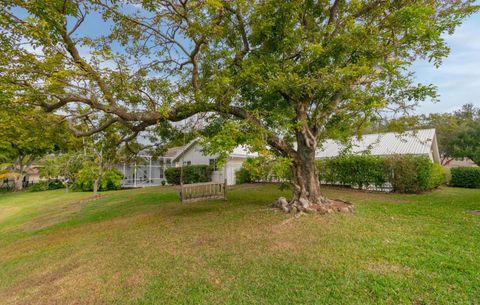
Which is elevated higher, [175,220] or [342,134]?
[342,134]

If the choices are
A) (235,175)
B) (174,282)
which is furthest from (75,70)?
(235,175)

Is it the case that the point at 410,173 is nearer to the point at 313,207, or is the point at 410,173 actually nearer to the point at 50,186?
the point at 313,207

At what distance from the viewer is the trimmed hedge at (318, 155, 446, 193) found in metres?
11.5

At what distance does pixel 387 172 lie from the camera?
1216 cm

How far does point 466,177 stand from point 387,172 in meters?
6.37

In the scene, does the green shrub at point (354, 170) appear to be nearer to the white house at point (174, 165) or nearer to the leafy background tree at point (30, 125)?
the white house at point (174, 165)

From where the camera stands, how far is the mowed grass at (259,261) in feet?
11.6

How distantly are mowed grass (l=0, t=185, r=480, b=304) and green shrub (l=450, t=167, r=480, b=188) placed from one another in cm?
862

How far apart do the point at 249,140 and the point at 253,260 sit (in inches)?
99.9

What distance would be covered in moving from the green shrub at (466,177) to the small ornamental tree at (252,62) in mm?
10852

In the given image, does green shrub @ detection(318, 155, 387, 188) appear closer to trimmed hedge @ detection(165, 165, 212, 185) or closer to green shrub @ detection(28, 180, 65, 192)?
trimmed hedge @ detection(165, 165, 212, 185)

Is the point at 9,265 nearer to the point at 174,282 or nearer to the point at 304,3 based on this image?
the point at 174,282

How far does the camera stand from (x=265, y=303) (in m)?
3.35

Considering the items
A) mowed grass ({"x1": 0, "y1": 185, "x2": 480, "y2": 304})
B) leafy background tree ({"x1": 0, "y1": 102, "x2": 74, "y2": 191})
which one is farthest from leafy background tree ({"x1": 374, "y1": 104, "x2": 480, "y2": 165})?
leafy background tree ({"x1": 0, "y1": 102, "x2": 74, "y2": 191})
